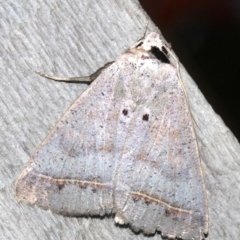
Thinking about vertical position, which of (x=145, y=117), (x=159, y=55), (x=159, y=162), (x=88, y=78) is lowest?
(x=159, y=162)

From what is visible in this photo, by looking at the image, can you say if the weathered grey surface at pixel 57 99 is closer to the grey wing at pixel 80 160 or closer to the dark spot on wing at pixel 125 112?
the grey wing at pixel 80 160

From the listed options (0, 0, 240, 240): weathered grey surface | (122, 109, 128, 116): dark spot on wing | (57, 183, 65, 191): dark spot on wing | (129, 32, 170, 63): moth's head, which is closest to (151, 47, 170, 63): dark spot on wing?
(129, 32, 170, 63): moth's head

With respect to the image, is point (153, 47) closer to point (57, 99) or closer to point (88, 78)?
point (88, 78)

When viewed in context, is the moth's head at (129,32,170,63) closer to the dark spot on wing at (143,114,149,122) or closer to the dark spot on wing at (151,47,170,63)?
the dark spot on wing at (151,47,170,63)

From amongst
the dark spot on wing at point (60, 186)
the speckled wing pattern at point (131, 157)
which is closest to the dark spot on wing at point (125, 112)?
the speckled wing pattern at point (131, 157)

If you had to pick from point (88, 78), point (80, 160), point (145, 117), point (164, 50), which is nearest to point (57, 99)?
point (88, 78)

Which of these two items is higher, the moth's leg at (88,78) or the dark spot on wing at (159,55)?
the moth's leg at (88,78)

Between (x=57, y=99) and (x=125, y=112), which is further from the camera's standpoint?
(x=125, y=112)
